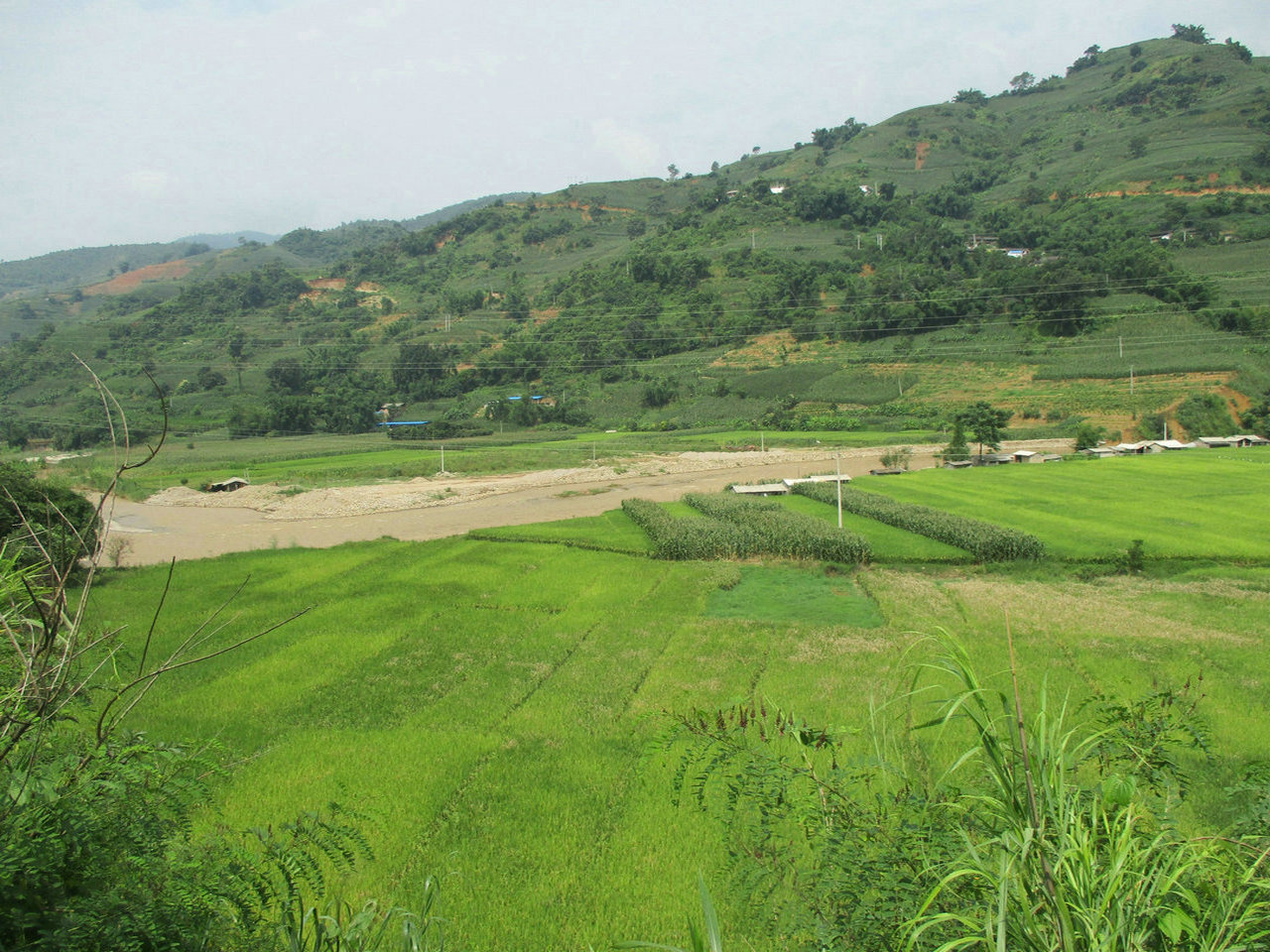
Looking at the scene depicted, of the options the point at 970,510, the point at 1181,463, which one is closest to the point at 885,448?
the point at 1181,463

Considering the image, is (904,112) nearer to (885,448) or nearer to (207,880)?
(885,448)

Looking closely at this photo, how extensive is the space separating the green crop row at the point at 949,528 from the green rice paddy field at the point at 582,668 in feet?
2.75

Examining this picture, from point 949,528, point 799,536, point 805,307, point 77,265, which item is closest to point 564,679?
point 799,536

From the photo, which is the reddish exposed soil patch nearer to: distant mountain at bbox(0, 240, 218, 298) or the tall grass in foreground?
distant mountain at bbox(0, 240, 218, 298)

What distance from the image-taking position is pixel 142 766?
3785mm

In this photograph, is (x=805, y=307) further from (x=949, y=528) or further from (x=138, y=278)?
(x=138, y=278)

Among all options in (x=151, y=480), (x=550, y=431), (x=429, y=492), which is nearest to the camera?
(x=429, y=492)

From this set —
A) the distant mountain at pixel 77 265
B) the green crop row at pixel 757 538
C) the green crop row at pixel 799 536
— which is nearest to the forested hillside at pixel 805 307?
the green crop row at pixel 799 536

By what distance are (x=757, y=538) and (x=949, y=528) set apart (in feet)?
18.6

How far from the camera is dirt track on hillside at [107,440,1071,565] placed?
31828 millimetres

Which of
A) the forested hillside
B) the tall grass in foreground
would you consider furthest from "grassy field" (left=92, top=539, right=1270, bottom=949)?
the forested hillside

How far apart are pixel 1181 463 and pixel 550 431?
43220 mm

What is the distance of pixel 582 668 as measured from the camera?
13.1 meters

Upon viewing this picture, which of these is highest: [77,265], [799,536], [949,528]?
[77,265]
